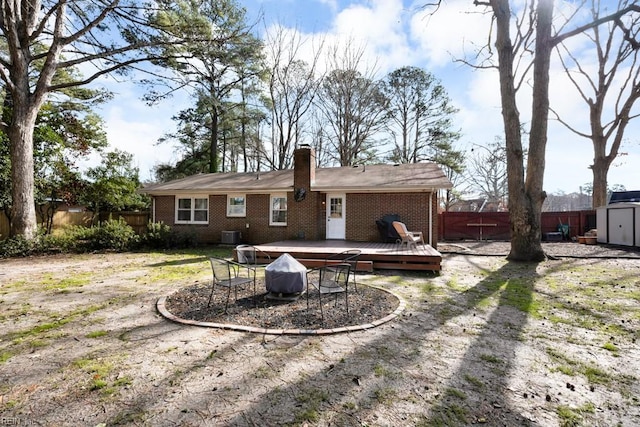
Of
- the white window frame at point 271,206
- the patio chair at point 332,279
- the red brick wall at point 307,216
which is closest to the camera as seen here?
the patio chair at point 332,279

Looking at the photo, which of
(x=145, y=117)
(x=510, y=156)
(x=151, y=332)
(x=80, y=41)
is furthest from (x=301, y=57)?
(x=151, y=332)

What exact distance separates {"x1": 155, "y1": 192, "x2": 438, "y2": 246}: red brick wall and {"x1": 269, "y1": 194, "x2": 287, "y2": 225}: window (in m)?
0.22

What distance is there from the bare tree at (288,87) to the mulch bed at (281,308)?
20376mm

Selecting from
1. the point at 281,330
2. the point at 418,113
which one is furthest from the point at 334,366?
the point at 418,113

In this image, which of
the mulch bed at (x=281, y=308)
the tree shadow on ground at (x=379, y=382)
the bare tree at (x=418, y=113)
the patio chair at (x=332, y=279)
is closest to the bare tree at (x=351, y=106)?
the bare tree at (x=418, y=113)

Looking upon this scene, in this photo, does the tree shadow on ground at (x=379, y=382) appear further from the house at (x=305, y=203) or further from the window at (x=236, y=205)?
the window at (x=236, y=205)

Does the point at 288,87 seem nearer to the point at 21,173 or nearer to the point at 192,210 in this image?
the point at 192,210

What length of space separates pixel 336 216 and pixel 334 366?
9.90 m

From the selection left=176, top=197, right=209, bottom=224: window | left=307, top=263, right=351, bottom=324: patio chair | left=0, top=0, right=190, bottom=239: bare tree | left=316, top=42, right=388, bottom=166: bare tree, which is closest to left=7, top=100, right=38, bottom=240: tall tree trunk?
left=0, top=0, right=190, bottom=239: bare tree

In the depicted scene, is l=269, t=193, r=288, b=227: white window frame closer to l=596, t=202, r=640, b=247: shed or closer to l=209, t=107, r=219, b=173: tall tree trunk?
l=209, t=107, r=219, b=173: tall tree trunk

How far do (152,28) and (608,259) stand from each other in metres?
18.4

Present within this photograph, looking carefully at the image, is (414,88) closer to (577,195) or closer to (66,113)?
(66,113)

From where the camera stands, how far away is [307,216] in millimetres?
12898

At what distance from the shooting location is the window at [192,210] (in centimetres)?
1479
